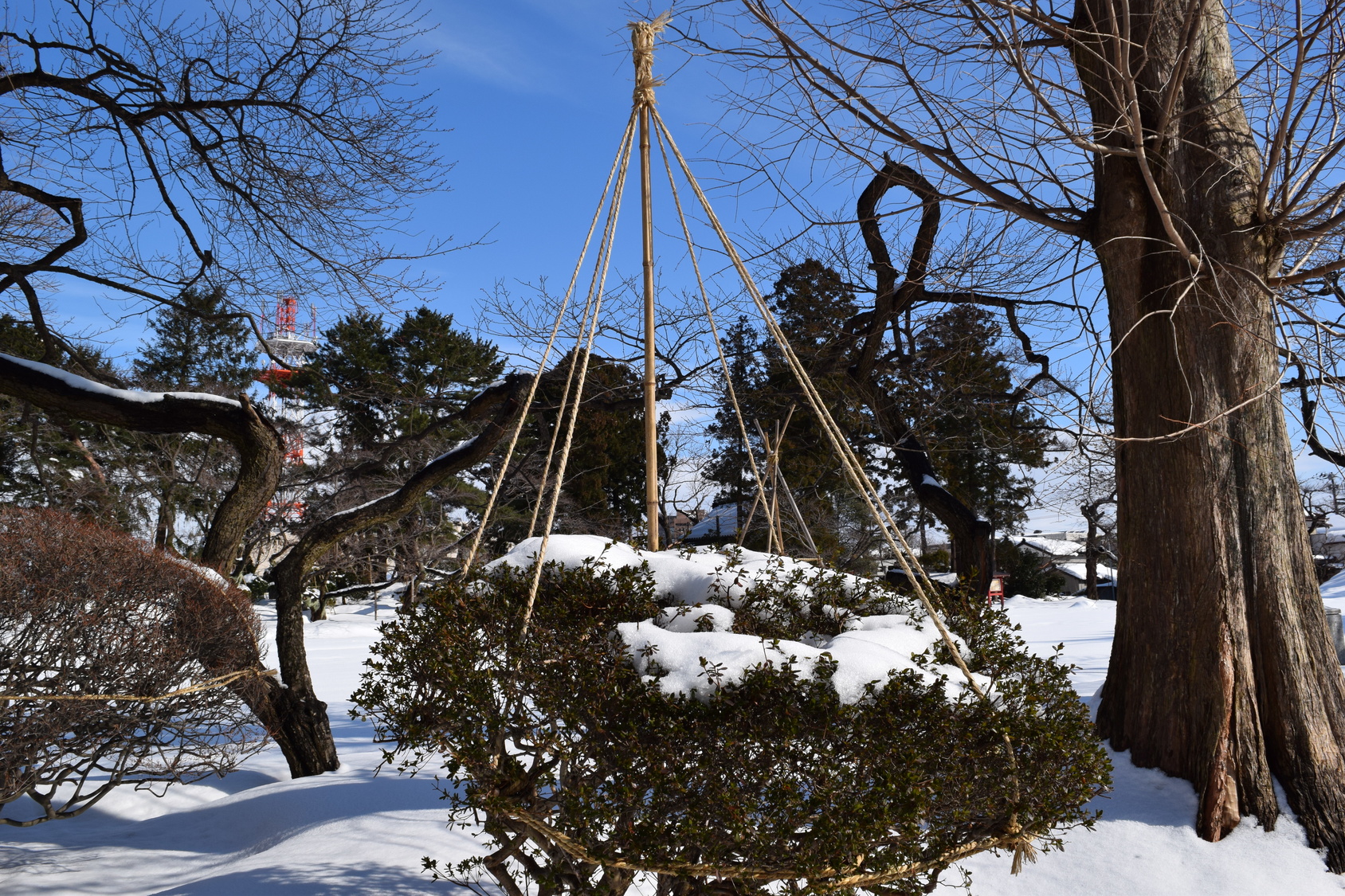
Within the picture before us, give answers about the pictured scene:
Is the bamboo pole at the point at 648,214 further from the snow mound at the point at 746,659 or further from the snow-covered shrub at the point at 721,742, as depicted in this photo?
the snow mound at the point at 746,659

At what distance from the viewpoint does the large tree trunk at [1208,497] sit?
354 centimetres

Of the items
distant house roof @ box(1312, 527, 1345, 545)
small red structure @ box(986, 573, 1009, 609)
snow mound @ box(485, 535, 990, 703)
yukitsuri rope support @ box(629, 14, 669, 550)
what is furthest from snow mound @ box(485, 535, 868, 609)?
distant house roof @ box(1312, 527, 1345, 545)

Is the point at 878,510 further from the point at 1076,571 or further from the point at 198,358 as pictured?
the point at 1076,571

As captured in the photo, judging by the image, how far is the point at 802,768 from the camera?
5.61 ft

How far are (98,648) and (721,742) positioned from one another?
121 inches

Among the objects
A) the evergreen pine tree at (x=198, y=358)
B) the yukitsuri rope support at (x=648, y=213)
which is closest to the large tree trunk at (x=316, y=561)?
the yukitsuri rope support at (x=648, y=213)

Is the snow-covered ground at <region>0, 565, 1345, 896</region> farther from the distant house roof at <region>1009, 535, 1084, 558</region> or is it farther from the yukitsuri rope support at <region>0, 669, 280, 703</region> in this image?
the distant house roof at <region>1009, 535, 1084, 558</region>

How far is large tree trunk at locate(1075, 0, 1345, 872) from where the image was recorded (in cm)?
354

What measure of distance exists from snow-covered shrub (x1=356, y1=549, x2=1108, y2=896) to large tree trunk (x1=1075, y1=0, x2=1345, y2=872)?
1.93m

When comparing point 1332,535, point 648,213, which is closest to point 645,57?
point 648,213

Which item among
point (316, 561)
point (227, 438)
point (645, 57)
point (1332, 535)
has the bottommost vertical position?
point (1332, 535)

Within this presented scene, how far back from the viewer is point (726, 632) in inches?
77.2

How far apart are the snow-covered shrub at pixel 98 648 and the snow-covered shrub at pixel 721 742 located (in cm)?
212

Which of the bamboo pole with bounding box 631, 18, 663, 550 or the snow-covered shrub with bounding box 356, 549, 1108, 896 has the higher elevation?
the bamboo pole with bounding box 631, 18, 663, 550
